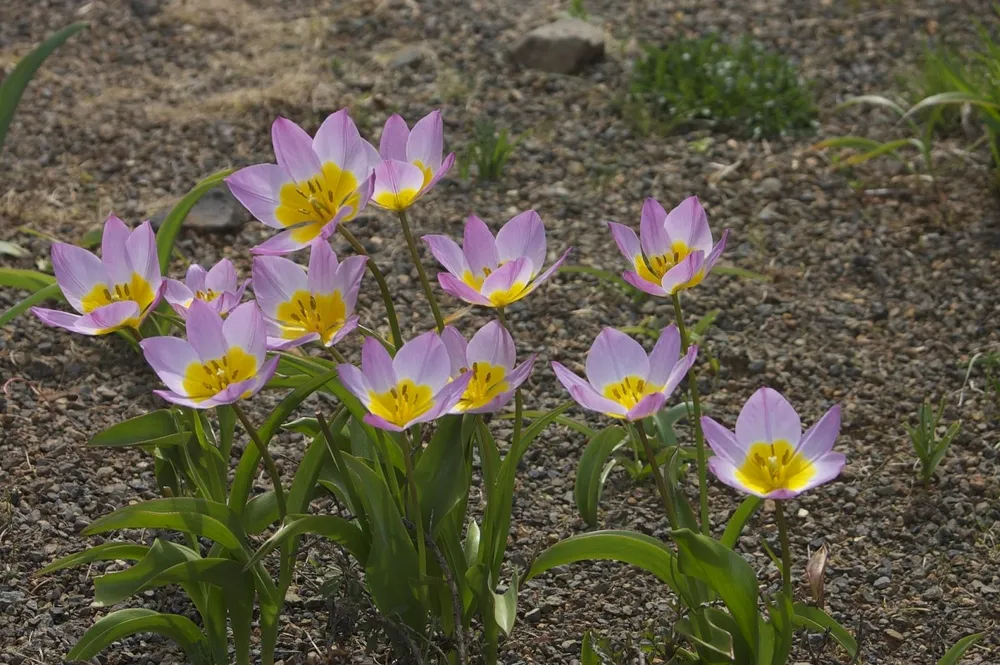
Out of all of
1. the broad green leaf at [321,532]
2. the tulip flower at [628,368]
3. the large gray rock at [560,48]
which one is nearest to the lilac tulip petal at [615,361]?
the tulip flower at [628,368]

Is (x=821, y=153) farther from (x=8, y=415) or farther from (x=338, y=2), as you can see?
(x=8, y=415)

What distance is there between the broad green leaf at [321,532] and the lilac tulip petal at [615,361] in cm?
44

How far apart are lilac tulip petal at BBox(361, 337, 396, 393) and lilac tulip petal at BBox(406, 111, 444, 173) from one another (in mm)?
336

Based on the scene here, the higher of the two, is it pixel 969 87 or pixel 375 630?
pixel 969 87

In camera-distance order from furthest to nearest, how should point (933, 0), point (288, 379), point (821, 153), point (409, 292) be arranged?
point (933, 0) < point (821, 153) < point (409, 292) < point (288, 379)

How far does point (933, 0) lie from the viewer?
4453 mm

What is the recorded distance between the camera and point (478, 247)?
175 cm

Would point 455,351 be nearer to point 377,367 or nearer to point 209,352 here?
point 377,367

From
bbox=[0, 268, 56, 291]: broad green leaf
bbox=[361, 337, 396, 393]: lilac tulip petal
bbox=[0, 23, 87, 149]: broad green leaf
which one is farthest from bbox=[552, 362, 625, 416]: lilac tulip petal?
bbox=[0, 23, 87, 149]: broad green leaf

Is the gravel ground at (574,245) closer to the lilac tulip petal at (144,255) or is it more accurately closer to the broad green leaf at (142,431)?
the broad green leaf at (142,431)

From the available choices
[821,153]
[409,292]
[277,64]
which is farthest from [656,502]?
[277,64]

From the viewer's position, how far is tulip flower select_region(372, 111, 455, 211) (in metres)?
1.69

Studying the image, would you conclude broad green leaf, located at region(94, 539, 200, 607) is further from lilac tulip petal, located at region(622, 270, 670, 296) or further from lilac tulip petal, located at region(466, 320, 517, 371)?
lilac tulip petal, located at region(622, 270, 670, 296)

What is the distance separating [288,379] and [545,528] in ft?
2.21
